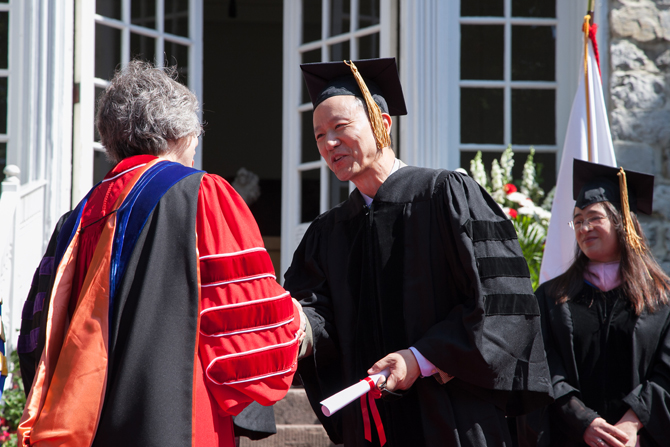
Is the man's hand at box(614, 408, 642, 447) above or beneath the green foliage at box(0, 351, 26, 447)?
above

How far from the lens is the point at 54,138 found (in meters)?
5.12

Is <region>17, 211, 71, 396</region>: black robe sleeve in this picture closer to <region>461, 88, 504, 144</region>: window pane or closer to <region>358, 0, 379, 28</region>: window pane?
<region>358, 0, 379, 28</region>: window pane

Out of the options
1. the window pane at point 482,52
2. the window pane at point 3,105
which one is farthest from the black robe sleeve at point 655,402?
the window pane at point 3,105

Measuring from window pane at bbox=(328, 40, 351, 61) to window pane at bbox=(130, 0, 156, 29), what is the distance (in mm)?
1452

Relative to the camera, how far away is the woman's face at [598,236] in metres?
3.28

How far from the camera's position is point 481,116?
5.70 metres

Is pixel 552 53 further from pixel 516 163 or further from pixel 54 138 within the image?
pixel 54 138

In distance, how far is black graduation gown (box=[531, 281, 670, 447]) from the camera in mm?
2932

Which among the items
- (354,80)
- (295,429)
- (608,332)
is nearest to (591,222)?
(608,332)

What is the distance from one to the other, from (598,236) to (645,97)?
2.26m

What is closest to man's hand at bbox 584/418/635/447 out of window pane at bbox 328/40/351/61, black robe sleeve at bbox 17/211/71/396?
black robe sleeve at bbox 17/211/71/396

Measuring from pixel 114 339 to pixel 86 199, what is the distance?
51 centimetres

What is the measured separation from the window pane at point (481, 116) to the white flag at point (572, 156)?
2.84 feet

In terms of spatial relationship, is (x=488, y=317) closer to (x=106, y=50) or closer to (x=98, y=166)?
(x=98, y=166)
